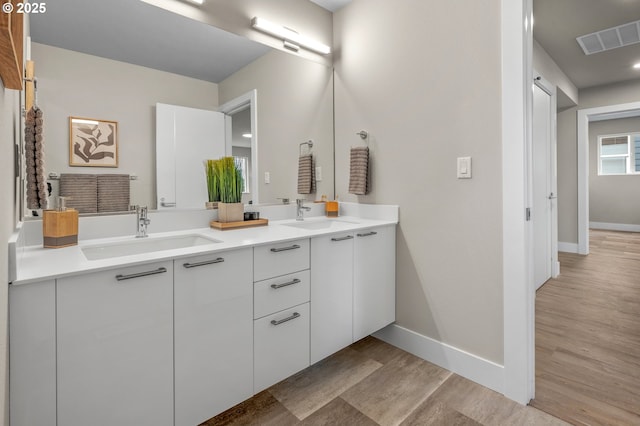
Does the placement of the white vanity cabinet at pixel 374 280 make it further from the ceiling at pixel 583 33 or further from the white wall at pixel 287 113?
the ceiling at pixel 583 33

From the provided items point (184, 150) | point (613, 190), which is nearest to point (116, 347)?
point (184, 150)

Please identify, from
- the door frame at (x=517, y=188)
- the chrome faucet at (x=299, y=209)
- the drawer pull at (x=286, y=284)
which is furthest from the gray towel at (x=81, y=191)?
the door frame at (x=517, y=188)

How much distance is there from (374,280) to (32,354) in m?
1.59

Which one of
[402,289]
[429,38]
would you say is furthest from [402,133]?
[402,289]

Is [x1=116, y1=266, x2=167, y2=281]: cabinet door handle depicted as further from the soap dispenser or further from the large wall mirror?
the large wall mirror

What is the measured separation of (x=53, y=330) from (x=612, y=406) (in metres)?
2.32

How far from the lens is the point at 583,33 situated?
3.26m

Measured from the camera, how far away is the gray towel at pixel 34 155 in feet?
4.24

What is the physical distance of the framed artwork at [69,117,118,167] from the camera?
1459mm

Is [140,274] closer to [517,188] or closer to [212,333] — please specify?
[212,333]

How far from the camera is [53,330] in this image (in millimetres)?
981

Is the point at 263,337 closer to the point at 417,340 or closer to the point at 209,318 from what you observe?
the point at 209,318

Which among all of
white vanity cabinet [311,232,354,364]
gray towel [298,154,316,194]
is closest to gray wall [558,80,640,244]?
gray towel [298,154,316,194]

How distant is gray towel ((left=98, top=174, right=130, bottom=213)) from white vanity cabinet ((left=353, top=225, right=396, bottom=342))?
121cm
